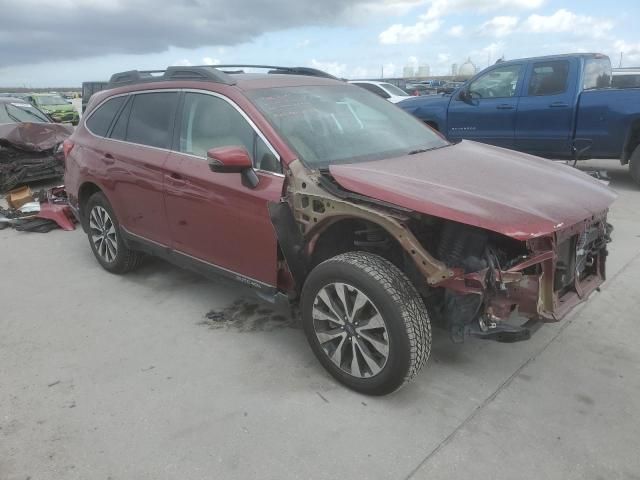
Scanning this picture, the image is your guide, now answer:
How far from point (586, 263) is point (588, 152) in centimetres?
543

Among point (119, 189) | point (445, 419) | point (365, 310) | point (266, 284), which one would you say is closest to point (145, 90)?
point (119, 189)

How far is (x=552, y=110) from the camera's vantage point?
313 inches

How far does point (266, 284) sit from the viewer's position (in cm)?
335

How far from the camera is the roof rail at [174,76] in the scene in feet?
12.0

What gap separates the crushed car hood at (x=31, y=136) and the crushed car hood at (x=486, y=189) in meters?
7.55

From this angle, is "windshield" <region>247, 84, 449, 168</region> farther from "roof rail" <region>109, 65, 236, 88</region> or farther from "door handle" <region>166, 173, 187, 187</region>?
"door handle" <region>166, 173, 187, 187</region>

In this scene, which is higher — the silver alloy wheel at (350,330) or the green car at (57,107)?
the green car at (57,107)

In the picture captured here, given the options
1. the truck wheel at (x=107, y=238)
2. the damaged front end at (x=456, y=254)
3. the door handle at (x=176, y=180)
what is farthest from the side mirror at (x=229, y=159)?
the truck wheel at (x=107, y=238)

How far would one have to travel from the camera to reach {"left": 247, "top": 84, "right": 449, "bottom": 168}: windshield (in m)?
3.27

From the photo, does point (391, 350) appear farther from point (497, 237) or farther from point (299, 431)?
point (497, 237)

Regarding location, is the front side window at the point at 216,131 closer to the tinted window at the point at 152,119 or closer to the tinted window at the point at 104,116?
the tinted window at the point at 152,119

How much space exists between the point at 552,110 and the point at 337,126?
569 cm

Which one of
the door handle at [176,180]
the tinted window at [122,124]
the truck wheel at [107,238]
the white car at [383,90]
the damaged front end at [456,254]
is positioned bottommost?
the truck wheel at [107,238]

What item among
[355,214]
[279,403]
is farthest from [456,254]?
[279,403]
